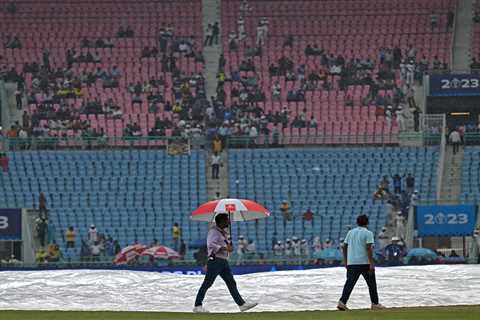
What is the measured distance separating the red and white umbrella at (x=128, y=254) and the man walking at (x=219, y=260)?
59.8 ft

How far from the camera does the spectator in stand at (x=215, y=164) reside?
47.4 m

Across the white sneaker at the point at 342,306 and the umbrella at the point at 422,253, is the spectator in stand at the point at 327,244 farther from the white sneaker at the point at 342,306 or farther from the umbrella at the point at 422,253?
the white sneaker at the point at 342,306

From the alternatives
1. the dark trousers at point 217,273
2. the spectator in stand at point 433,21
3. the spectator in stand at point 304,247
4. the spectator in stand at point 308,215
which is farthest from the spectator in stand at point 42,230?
the dark trousers at point 217,273

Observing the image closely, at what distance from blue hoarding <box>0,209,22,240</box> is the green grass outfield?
2081 centimetres

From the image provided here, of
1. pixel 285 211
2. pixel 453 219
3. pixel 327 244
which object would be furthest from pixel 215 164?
→ pixel 453 219

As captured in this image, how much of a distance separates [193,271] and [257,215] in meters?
13.4

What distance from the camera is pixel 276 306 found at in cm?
2211

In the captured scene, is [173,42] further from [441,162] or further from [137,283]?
[137,283]

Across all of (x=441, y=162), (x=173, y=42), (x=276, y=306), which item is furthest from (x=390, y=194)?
(x=276, y=306)

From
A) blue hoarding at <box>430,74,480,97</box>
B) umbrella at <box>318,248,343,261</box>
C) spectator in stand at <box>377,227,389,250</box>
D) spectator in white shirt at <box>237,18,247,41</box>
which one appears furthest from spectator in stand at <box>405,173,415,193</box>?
spectator in white shirt at <box>237,18,247,41</box>

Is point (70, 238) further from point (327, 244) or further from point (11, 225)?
point (327, 244)

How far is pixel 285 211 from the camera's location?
1763 inches

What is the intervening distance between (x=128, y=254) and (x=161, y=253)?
940mm

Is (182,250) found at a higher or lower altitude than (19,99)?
lower
